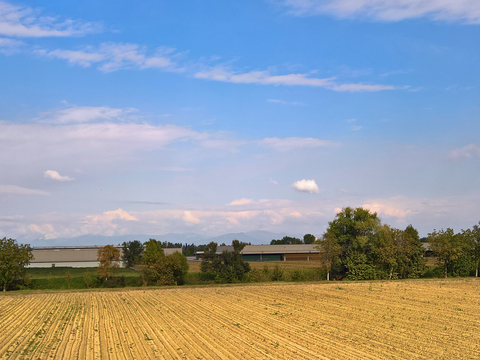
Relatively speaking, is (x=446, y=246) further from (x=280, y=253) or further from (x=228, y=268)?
(x=280, y=253)

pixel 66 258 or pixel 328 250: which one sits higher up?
pixel 328 250

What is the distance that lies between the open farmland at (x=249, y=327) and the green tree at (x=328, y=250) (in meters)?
23.8

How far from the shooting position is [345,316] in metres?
28.7

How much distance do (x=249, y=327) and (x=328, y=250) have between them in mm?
41676

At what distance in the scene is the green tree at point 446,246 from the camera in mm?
65500

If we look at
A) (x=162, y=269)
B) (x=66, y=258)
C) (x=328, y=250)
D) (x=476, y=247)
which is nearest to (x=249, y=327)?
(x=162, y=269)

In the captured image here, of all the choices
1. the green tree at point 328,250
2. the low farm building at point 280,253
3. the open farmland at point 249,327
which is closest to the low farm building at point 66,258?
the low farm building at point 280,253

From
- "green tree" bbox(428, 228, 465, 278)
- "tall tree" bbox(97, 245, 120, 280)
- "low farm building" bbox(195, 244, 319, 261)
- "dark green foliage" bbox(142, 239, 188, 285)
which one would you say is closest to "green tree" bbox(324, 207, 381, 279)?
"green tree" bbox(428, 228, 465, 278)

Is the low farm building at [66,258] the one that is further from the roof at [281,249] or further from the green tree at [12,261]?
the green tree at [12,261]

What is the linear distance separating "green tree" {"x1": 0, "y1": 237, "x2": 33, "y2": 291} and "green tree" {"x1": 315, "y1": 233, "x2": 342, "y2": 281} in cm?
4183

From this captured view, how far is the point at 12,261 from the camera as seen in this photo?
5756cm

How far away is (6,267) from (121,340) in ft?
143

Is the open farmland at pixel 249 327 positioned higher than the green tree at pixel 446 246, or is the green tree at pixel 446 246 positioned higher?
the green tree at pixel 446 246

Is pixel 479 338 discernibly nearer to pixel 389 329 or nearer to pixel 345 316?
pixel 389 329
